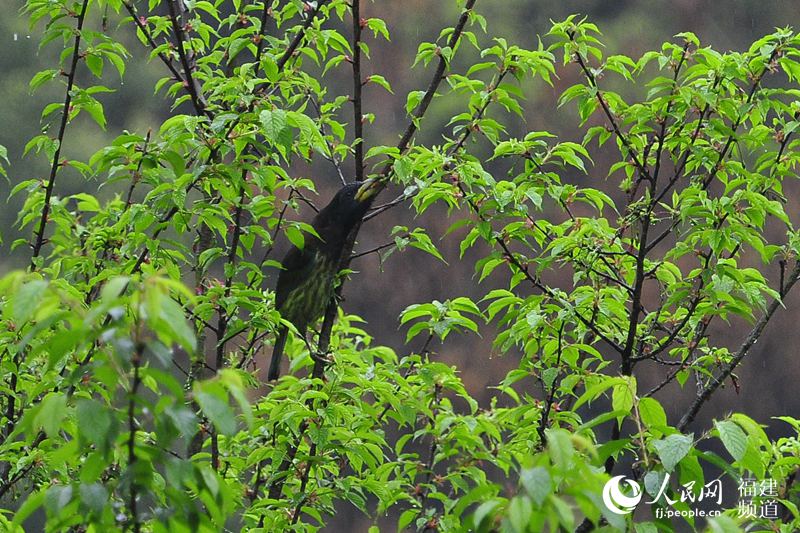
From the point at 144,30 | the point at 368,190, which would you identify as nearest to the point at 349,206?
the point at 368,190

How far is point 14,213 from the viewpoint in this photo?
4293mm

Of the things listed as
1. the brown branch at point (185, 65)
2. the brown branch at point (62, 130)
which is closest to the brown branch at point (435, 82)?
the brown branch at point (185, 65)

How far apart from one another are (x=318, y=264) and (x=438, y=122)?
5.94 feet

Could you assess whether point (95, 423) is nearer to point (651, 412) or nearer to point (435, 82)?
point (651, 412)

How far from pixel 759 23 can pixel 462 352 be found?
A: 2.12 metres

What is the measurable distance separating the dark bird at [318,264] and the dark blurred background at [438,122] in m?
1.45

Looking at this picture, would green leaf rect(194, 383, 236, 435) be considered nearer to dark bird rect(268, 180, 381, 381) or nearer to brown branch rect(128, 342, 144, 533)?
brown branch rect(128, 342, 144, 533)

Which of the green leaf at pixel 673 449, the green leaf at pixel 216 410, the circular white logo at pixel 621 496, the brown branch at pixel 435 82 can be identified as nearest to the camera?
the green leaf at pixel 216 410

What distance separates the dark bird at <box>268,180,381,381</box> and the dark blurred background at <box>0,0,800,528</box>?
145 centimetres

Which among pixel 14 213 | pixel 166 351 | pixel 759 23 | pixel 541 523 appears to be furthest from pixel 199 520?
pixel 759 23

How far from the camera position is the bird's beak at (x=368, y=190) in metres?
1.97

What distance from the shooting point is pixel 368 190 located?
1.99m

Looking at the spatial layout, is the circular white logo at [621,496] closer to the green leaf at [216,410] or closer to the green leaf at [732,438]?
the green leaf at [732,438]

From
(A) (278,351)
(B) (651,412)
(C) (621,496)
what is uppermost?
(B) (651,412)
